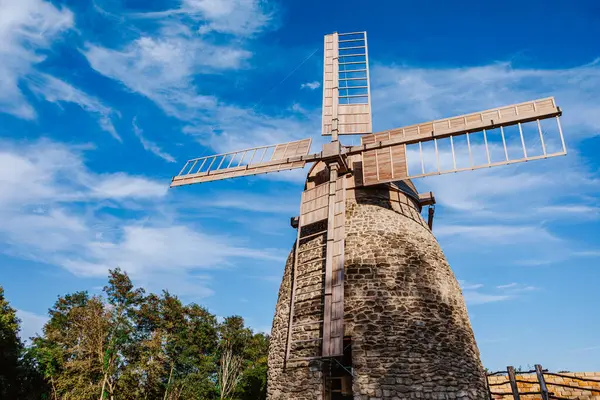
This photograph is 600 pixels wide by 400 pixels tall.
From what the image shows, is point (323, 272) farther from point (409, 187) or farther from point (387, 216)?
point (409, 187)

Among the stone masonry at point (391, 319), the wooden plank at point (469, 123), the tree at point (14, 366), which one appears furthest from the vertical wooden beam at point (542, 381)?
the tree at point (14, 366)

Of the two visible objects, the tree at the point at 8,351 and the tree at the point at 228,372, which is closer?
the tree at the point at 8,351

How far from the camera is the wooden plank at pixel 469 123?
11102 millimetres

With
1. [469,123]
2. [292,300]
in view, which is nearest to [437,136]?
[469,123]

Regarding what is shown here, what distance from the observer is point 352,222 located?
39.8 ft

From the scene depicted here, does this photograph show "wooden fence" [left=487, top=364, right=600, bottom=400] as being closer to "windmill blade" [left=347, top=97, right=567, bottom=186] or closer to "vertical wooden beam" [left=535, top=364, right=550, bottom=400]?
"vertical wooden beam" [left=535, top=364, right=550, bottom=400]

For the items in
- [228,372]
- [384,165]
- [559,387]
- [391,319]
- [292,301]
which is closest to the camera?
[391,319]

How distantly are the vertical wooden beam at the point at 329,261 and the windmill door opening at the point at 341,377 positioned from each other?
59cm

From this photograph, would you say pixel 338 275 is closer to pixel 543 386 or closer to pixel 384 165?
pixel 384 165

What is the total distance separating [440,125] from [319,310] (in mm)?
6640

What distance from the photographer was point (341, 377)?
10352mm

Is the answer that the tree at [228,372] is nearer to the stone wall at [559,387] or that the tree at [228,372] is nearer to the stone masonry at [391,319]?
the stone masonry at [391,319]

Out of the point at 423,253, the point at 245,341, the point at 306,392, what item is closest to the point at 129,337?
the point at 245,341

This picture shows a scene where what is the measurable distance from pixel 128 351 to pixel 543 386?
24.7 m
